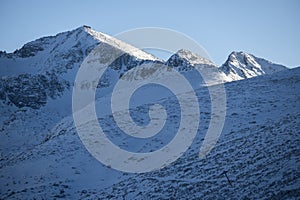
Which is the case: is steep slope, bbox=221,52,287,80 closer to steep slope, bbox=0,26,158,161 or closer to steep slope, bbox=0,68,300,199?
steep slope, bbox=0,26,158,161

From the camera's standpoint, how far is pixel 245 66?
310ft

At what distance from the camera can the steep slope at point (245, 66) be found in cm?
8186

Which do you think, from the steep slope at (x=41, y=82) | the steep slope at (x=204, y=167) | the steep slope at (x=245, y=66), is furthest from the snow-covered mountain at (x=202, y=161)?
the steep slope at (x=245, y=66)

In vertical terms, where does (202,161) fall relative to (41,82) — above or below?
below

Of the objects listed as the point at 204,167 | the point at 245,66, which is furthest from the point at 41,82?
the point at 204,167

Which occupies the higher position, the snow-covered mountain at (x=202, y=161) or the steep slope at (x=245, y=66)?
the steep slope at (x=245, y=66)

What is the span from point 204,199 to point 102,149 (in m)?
13.2

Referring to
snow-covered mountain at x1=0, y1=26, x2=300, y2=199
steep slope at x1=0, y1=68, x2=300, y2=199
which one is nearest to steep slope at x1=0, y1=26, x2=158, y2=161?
snow-covered mountain at x1=0, y1=26, x2=300, y2=199

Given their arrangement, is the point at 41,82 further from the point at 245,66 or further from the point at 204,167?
the point at 204,167

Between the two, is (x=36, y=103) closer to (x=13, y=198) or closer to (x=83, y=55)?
(x=83, y=55)

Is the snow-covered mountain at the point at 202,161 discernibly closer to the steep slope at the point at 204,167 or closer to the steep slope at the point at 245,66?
the steep slope at the point at 204,167

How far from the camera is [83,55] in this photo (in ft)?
372

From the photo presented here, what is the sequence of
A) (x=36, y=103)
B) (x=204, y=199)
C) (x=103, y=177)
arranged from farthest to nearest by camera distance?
1. (x=36, y=103)
2. (x=103, y=177)
3. (x=204, y=199)

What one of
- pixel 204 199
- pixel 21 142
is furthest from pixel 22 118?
pixel 204 199
